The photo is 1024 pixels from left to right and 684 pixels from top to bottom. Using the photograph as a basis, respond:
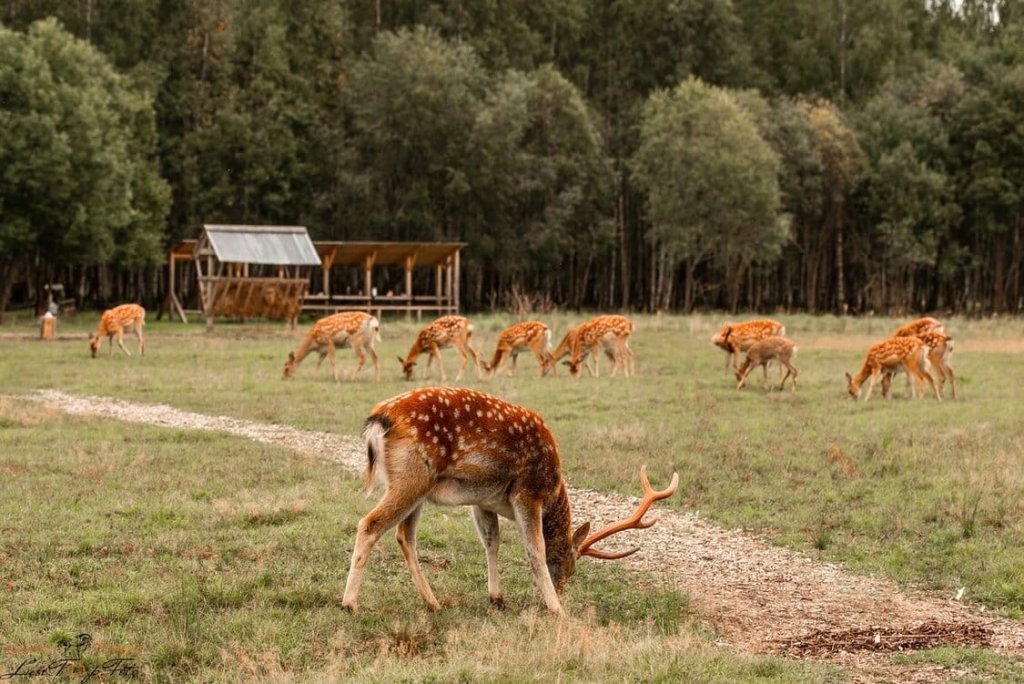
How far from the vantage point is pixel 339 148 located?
170 ft

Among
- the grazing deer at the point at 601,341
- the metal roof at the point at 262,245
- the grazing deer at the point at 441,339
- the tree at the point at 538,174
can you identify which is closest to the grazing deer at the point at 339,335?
the grazing deer at the point at 441,339

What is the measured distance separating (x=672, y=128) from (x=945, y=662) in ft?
146

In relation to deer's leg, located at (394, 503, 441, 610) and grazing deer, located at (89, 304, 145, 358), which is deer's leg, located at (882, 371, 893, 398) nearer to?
deer's leg, located at (394, 503, 441, 610)

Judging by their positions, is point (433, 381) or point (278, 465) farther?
point (433, 381)

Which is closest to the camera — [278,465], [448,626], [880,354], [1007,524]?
[448,626]

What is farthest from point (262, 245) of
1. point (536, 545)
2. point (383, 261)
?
point (536, 545)

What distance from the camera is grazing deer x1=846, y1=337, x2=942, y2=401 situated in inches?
759

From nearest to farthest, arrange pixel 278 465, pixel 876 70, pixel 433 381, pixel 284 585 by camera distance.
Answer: pixel 284 585, pixel 278 465, pixel 433 381, pixel 876 70

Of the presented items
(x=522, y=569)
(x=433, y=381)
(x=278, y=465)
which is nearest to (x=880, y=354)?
(x=433, y=381)

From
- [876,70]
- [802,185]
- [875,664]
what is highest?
[876,70]

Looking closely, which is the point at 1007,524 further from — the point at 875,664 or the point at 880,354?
the point at 880,354

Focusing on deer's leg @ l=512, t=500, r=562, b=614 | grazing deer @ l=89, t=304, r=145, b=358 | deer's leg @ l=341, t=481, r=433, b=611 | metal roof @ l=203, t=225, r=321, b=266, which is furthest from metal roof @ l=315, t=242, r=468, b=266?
deer's leg @ l=341, t=481, r=433, b=611

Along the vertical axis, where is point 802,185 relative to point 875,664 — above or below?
above

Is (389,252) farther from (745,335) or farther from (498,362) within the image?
(745,335)
